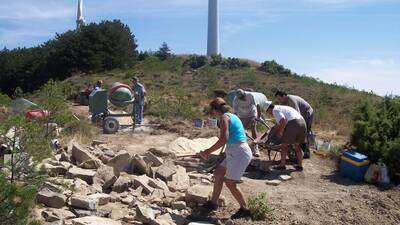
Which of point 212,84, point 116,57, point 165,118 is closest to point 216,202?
point 165,118

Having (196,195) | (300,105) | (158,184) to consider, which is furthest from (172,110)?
(196,195)

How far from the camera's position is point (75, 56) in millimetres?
36656

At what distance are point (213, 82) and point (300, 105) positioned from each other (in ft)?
71.3

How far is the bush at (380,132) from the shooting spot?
364 inches

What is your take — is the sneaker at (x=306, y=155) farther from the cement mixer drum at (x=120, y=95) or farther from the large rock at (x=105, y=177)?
the cement mixer drum at (x=120, y=95)

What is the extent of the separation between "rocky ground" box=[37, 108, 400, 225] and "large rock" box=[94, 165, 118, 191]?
14 millimetres

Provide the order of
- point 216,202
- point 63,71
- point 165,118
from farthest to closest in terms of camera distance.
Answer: point 63,71, point 165,118, point 216,202

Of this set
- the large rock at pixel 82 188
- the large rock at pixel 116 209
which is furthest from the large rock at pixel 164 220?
the large rock at pixel 82 188

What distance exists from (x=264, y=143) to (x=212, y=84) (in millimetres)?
21359

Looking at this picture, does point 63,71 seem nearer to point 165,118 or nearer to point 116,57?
point 116,57

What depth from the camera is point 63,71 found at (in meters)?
37.2

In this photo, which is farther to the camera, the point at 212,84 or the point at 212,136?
the point at 212,84

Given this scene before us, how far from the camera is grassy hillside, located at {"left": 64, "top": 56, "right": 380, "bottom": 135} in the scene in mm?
23750

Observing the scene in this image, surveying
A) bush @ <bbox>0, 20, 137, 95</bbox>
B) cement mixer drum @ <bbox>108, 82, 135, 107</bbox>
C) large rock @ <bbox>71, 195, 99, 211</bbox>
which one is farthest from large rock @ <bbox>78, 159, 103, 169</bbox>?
bush @ <bbox>0, 20, 137, 95</bbox>
